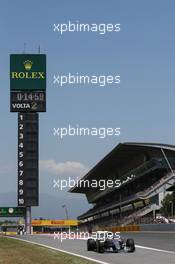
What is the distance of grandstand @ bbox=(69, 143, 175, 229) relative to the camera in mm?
90375

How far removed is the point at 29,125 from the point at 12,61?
17642mm

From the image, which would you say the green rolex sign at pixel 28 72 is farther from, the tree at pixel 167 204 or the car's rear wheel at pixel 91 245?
the car's rear wheel at pixel 91 245

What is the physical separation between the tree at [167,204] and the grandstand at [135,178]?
183cm

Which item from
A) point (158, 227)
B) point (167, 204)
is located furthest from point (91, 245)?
point (167, 204)

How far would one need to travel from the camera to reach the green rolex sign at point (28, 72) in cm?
10619

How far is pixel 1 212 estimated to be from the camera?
11762 centimetres

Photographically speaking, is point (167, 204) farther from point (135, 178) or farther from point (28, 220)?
point (28, 220)

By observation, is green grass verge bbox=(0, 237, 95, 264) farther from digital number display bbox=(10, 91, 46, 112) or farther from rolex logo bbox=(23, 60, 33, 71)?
rolex logo bbox=(23, 60, 33, 71)

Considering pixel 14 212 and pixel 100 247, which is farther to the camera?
pixel 14 212

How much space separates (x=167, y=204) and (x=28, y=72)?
38.7 m

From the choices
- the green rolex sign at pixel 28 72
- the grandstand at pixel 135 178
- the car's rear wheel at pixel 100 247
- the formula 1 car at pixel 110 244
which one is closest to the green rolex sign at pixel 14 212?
the grandstand at pixel 135 178

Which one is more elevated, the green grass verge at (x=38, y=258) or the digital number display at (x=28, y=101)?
the digital number display at (x=28, y=101)

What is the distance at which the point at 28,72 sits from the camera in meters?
108

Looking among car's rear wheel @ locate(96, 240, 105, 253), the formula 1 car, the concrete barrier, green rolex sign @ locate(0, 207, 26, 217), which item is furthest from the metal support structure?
car's rear wheel @ locate(96, 240, 105, 253)
